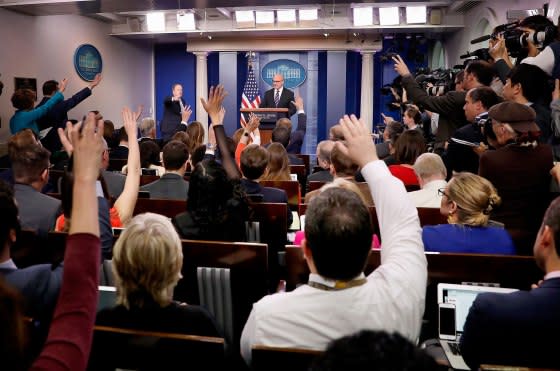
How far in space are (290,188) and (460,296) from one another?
2277 mm

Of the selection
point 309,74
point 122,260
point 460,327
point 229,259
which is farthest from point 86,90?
point 309,74

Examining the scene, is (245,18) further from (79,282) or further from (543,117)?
(79,282)

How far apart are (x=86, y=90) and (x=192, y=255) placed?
14.0 feet

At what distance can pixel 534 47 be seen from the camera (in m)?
3.62

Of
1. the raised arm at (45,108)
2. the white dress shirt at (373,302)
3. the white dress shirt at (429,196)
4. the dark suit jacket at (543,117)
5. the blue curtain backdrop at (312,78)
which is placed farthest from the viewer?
the blue curtain backdrop at (312,78)

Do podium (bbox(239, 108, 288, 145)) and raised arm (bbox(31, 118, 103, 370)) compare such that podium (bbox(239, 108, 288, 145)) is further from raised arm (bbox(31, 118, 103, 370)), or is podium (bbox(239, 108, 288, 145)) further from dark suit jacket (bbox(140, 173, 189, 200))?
raised arm (bbox(31, 118, 103, 370))

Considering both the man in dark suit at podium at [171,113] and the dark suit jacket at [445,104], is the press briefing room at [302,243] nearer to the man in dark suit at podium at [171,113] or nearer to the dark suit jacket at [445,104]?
the dark suit jacket at [445,104]

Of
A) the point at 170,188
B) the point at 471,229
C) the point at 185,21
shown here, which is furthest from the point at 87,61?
the point at 471,229

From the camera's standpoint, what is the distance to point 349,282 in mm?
1231

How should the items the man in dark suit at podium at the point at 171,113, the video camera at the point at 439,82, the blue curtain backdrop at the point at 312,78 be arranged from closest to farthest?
the video camera at the point at 439,82, the man in dark suit at podium at the point at 171,113, the blue curtain backdrop at the point at 312,78

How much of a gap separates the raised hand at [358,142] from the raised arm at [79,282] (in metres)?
0.70

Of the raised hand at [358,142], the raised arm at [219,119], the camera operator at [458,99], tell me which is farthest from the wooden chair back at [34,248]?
the camera operator at [458,99]

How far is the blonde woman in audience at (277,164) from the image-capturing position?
410cm

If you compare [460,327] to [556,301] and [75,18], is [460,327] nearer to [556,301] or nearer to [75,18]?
[556,301]
